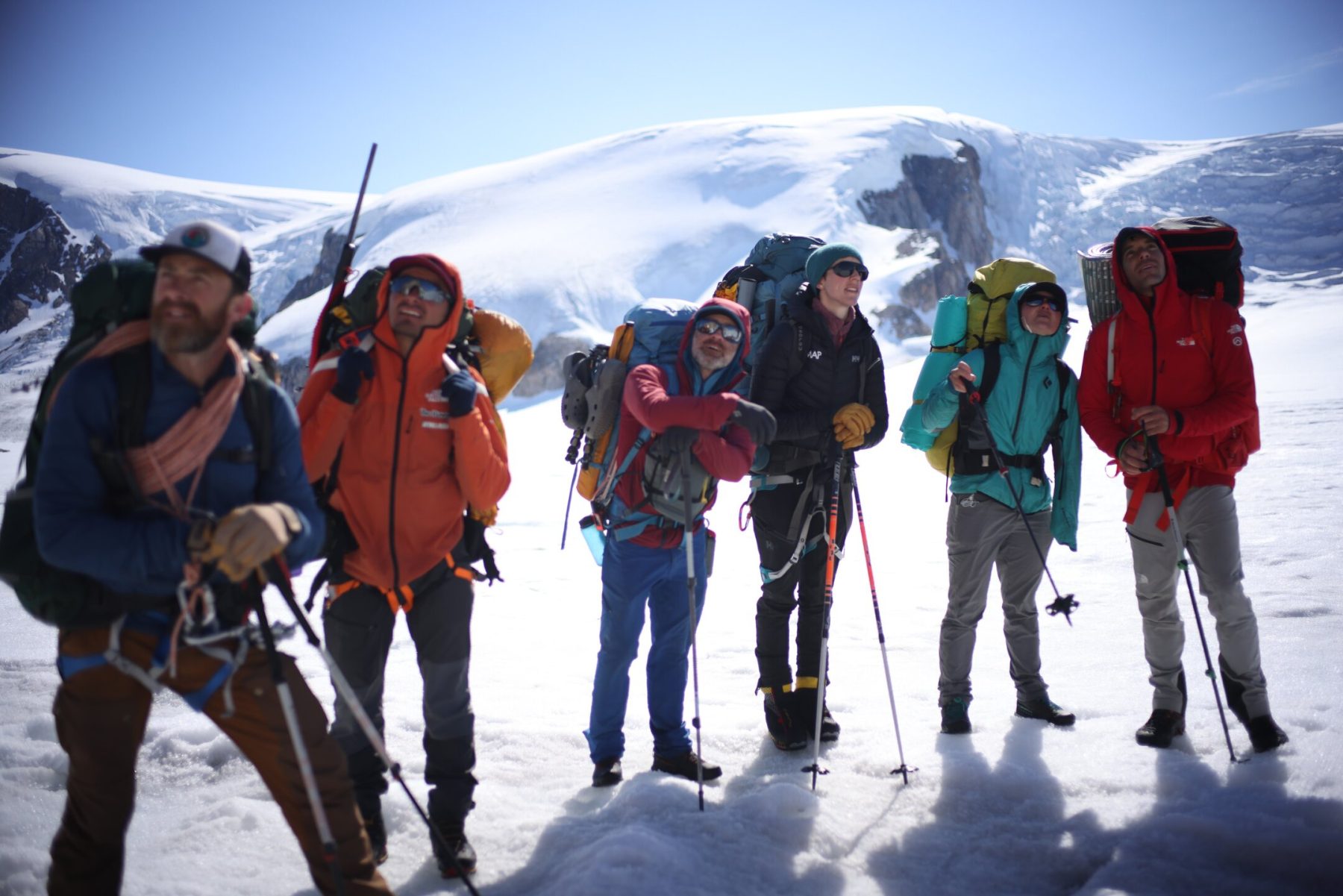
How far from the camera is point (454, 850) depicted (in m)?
3.63

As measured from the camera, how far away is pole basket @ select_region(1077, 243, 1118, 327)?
511 centimetres

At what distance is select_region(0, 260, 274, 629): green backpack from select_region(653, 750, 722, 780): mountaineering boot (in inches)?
110

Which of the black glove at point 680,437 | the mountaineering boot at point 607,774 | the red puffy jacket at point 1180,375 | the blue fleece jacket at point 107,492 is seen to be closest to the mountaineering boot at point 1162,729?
the red puffy jacket at point 1180,375

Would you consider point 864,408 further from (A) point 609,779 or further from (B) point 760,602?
(A) point 609,779

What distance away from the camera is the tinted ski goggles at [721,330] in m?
4.39

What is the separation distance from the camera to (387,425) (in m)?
3.52

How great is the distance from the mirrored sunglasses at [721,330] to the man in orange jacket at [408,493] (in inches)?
53.0

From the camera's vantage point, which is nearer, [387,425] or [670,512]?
[387,425]

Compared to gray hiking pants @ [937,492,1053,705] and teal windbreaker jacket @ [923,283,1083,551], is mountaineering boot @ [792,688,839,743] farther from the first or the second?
teal windbreaker jacket @ [923,283,1083,551]

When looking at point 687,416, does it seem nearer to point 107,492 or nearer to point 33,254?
point 107,492

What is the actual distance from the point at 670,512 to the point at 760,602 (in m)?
1.05

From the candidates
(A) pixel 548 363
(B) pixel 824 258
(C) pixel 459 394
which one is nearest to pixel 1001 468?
(B) pixel 824 258

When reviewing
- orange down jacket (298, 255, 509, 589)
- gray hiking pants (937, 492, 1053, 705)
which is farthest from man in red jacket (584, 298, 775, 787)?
gray hiking pants (937, 492, 1053, 705)

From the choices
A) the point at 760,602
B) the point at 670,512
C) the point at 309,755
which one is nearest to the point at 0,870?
the point at 309,755
